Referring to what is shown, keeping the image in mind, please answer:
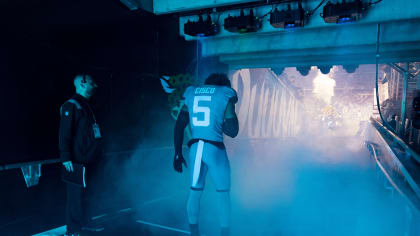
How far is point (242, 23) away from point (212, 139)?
2617 millimetres

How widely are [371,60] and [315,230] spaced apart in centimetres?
396

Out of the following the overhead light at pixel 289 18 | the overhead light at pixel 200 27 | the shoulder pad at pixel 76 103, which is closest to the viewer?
the shoulder pad at pixel 76 103

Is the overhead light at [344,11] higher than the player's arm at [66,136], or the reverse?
the overhead light at [344,11]

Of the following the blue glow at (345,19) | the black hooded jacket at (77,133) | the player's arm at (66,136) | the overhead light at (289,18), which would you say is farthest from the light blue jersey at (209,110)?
the blue glow at (345,19)

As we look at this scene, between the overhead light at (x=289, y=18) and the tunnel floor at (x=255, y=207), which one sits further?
the overhead light at (x=289, y=18)

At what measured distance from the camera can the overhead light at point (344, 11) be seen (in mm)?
4004

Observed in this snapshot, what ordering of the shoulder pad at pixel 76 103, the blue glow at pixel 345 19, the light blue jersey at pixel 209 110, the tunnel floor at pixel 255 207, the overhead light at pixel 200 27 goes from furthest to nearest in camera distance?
the overhead light at pixel 200 27 → the blue glow at pixel 345 19 → the tunnel floor at pixel 255 207 → the shoulder pad at pixel 76 103 → the light blue jersey at pixel 209 110

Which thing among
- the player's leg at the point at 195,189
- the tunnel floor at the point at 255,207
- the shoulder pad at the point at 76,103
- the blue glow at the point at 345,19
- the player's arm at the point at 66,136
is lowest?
the tunnel floor at the point at 255,207

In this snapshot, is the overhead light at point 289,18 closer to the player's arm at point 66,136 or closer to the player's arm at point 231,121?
the player's arm at point 231,121

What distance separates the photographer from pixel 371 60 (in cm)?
593

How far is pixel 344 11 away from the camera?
4.07 m

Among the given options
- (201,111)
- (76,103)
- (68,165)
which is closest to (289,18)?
(201,111)

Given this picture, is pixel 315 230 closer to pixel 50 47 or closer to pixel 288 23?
pixel 288 23

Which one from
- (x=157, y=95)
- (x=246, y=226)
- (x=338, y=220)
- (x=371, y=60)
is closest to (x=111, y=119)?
(x=157, y=95)
